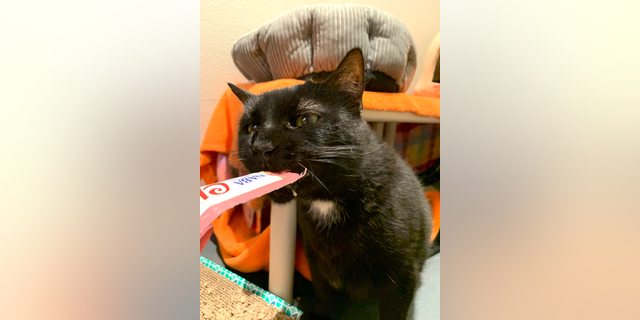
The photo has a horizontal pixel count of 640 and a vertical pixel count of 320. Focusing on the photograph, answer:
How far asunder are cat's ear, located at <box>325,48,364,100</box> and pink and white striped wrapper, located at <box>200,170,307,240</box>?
23 centimetres

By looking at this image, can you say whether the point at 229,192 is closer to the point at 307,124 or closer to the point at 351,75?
the point at 307,124

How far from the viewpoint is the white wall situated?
1.84ft

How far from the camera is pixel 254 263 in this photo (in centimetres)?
72

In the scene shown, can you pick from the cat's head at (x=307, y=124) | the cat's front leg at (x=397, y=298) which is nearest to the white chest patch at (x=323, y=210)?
the cat's head at (x=307, y=124)

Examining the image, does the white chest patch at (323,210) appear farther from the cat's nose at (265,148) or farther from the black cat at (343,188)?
the cat's nose at (265,148)

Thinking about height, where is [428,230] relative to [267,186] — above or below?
below

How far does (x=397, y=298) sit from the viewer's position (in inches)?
25.2

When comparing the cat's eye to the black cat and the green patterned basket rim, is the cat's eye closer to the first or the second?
the black cat

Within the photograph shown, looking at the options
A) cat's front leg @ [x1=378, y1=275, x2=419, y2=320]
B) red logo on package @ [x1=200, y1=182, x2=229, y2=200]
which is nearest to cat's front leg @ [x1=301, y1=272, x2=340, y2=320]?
cat's front leg @ [x1=378, y1=275, x2=419, y2=320]

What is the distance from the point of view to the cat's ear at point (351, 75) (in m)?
0.55
